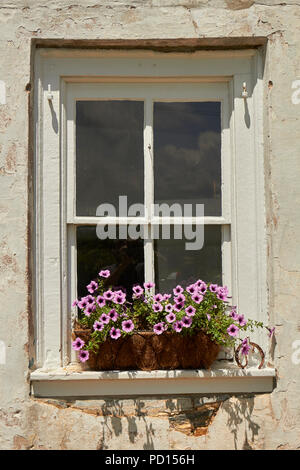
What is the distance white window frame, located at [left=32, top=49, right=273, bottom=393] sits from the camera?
276cm

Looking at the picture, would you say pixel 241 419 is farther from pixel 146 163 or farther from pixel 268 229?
pixel 146 163

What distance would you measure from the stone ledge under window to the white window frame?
0.13m

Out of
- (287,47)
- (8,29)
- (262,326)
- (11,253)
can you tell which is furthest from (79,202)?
(287,47)

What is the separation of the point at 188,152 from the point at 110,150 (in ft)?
1.50

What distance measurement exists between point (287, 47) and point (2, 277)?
1.98 m

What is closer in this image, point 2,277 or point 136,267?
point 2,277

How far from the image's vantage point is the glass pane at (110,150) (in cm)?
290

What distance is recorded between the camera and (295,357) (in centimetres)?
265

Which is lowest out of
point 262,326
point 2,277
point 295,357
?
point 295,357

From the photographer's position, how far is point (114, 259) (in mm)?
2875

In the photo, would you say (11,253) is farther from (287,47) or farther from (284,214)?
(287,47)

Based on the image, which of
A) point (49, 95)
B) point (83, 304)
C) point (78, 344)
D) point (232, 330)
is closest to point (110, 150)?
point (49, 95)

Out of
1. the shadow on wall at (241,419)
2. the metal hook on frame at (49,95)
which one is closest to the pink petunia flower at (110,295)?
the shadow on wall at (241,419)

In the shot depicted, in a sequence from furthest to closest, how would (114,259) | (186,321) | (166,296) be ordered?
(114,259) < (166,296) < (186,321)
